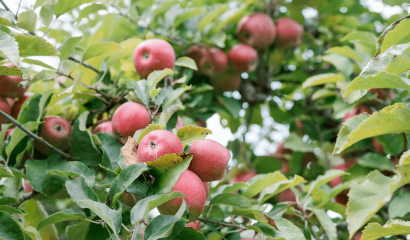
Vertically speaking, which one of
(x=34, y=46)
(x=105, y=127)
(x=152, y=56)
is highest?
(x=34, y=46)

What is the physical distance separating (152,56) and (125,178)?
508mm

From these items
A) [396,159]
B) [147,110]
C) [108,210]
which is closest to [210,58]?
[147,110]

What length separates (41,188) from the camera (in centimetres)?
103

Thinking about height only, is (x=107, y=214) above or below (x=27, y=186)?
above

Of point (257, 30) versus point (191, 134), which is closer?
point (191, 134)

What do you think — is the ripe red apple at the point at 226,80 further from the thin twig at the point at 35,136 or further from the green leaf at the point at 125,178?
the green leaf at the point at 125,178

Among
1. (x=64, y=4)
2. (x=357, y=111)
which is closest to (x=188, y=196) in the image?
(x=64, y=4)

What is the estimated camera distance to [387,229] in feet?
2.26

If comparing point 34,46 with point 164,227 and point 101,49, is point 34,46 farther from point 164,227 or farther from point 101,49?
point 164,227

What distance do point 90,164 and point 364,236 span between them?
2.71 feet

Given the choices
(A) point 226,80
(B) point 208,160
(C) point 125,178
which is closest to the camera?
(C) point 125,178

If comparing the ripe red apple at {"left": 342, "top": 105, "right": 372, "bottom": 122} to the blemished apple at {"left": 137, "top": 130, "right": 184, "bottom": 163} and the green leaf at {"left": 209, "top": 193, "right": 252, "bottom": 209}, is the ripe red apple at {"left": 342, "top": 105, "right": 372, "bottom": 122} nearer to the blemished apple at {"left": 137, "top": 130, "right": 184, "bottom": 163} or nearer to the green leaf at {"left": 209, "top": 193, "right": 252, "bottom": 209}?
the green leaf at {"left": 209, "top": 193, "right": 252, "bottom": 209}

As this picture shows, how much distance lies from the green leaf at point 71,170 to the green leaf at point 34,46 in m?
0.34

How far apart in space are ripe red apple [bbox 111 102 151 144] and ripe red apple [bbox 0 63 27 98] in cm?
47
